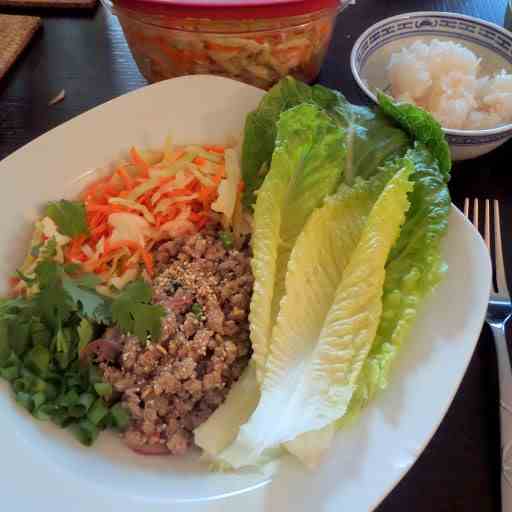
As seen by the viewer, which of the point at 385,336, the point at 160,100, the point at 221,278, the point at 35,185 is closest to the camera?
the point at 385,336

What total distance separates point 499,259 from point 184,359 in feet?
2.73

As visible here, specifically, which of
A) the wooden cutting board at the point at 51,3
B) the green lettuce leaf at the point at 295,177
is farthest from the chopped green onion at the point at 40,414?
the wooden cutting board at the point at 51,3

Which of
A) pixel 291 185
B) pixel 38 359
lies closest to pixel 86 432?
pixel 38 359

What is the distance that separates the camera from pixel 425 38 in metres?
1.75

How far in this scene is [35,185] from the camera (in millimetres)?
1312

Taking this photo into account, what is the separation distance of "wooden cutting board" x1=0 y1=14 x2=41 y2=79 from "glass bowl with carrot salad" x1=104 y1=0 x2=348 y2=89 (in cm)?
61

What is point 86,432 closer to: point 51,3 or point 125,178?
point 125,178

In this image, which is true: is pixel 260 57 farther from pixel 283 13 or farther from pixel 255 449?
pixel 255 449

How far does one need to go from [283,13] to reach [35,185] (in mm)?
789

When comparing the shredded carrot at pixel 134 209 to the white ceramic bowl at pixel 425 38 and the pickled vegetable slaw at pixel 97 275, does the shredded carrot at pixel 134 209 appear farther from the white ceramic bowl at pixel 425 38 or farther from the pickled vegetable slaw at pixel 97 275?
the white ceramic bowl at pixel 425 38

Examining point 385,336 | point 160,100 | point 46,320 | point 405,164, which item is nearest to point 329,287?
point 385,336

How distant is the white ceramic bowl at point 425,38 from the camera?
5.43 feet

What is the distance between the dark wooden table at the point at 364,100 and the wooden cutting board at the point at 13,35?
35mm

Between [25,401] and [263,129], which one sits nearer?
[25,401]
